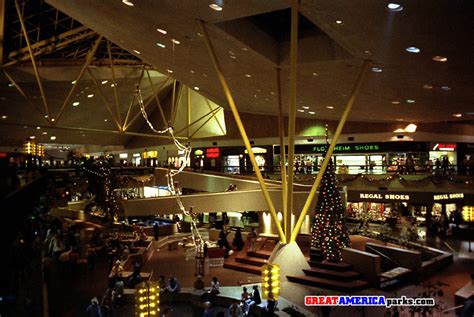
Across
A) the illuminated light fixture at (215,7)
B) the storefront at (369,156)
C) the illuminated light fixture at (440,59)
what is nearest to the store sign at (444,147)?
the storefront at (369,156)

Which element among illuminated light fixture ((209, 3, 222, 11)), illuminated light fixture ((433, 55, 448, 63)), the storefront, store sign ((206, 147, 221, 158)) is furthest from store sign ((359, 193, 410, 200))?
illuminated light fixture ((209, 3, 222, 11))

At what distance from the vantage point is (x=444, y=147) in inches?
1192

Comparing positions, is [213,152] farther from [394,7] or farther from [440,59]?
[394,7]

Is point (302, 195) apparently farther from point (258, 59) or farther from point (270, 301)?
point (270, 301)

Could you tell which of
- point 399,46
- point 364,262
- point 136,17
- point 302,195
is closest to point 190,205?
point 302,195

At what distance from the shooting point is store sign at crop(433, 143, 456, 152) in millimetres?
29750

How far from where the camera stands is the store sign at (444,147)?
29750 millimetres

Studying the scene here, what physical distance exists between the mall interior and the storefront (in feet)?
0.40

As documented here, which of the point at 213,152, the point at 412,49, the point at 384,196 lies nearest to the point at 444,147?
the point at 384,196

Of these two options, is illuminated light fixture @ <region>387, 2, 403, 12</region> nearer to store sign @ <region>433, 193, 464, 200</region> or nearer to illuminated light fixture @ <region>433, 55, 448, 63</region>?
illuminated light fixture @ <region>433, 55, 448, 63</region>

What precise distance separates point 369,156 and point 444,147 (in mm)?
4808

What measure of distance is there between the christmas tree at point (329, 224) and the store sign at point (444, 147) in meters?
15.9

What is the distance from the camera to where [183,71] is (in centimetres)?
2238

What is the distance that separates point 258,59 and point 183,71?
7.95m
